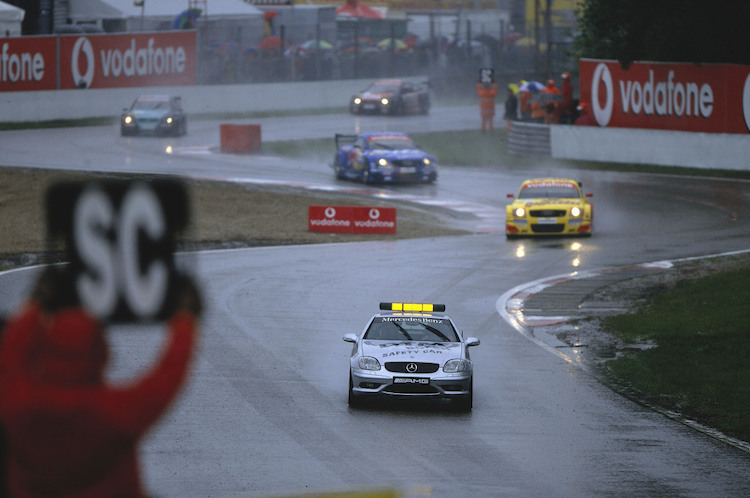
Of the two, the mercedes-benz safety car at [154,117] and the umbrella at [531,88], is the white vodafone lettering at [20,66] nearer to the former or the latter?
the mercedes-benz safety car at [154,117]

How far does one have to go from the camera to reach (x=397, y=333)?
15.0m

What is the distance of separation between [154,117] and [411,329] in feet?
111

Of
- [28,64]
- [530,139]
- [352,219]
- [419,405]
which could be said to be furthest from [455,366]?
[28,64]

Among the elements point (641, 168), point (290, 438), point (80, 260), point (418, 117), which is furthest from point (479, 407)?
point (418, 117)

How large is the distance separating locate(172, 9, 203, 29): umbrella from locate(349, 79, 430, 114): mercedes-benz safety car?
838 cm

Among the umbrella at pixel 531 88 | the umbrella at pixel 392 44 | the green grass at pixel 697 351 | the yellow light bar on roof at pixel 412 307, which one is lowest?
the green grass at pixel 697 351

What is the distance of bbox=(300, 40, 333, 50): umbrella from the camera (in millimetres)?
63325

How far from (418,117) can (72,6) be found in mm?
17273

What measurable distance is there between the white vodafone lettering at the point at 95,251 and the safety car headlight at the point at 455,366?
34.7 ft

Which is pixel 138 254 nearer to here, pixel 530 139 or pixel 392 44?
pixel 530 139

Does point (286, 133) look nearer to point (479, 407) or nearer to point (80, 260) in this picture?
point (479, 407)

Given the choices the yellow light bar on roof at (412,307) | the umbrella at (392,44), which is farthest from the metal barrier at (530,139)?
the yellow light bar on roof at (412,307)

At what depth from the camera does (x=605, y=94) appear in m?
43.2

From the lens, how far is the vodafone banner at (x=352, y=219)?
2908 cm
